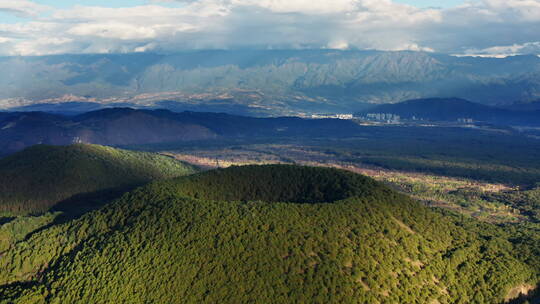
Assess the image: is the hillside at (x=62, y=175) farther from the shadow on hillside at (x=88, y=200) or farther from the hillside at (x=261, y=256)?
the hillside at (x=261, y=256)

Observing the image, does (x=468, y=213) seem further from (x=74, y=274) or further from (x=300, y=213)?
(x=74, y=274)

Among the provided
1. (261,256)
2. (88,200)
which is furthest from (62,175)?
(261,256)

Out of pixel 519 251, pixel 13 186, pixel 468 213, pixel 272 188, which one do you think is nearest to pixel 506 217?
pixel 468 213

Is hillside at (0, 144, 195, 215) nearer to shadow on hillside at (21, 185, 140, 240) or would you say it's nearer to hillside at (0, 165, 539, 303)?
shadow on hillside at (21, 185, 140, 240)

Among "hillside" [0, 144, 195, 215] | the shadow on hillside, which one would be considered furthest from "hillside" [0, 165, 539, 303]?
"hillside" [0, 144, 195, 215]

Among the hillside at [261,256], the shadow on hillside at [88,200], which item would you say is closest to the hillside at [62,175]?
the shadow on hillside at [88,200]

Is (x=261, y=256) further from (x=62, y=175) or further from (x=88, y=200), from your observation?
(x=62, y=175)
